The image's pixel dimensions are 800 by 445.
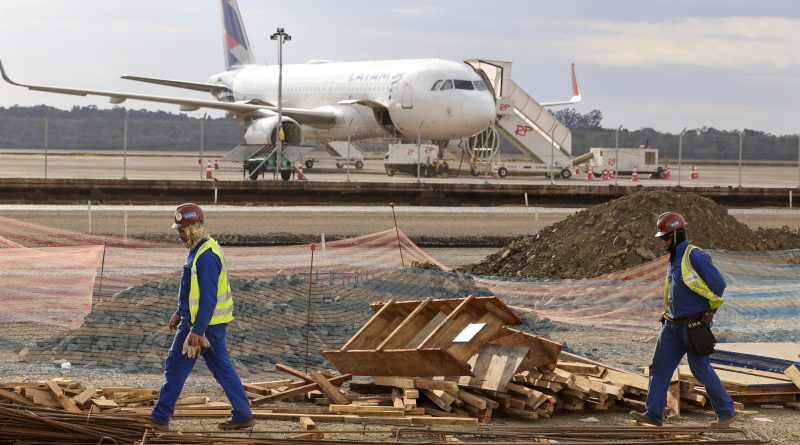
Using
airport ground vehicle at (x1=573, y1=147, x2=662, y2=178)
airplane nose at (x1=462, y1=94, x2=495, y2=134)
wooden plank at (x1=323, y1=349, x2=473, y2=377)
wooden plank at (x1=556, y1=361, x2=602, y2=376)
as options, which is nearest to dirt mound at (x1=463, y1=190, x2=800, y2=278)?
wooden plank at (x1=556, y1=361, x2=602, y2=376)

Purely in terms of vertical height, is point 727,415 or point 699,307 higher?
point 699,307

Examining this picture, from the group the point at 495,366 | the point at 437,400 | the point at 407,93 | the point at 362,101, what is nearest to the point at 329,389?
the point at 437,400

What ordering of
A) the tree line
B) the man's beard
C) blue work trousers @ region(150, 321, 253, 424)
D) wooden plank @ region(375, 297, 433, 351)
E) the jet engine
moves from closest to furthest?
blue work trousers @ region(150, 321, 253, 424), the man's beard, wooden plank @ region(375, 297, 433, 351), the jet engine, the tree line

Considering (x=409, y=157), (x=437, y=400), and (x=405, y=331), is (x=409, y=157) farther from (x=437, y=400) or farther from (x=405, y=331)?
(x=437, y=400)

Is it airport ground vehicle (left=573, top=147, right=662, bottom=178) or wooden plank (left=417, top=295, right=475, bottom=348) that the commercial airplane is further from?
wooden plank (left=417, top=295, right=475, bottom=348)

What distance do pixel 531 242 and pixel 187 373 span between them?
1145 centimetres

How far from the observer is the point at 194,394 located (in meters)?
9.89

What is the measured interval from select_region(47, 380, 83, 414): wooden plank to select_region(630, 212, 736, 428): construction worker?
3.85 meters

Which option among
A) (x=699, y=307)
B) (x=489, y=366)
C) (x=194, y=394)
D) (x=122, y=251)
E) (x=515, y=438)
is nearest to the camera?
(x=515, y=438)

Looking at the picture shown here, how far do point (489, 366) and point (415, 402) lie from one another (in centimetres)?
63

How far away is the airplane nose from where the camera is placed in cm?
4050

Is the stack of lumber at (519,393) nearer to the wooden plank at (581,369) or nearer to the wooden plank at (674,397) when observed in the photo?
the wooden plank at (674,397)

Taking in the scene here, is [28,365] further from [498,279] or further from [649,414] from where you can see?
[498,279]

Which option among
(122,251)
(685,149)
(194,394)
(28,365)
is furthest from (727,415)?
(685,149)
